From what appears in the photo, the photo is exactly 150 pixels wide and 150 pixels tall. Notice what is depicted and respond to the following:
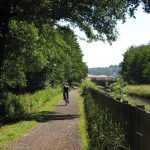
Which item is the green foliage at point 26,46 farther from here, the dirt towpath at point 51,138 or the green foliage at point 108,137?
the green foliage at point 108,137

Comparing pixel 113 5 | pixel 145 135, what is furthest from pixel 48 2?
pixel 145 135

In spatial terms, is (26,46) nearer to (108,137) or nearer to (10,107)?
(10,107)

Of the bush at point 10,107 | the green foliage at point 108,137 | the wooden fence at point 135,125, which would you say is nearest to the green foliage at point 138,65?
the bush at point 10,107

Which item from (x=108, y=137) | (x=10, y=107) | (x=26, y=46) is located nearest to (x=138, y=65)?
(x=26, y=46)

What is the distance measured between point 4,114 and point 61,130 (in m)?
5.59

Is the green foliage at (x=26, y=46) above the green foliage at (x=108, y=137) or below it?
above

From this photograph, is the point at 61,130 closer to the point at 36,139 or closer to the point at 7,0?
the point at 36,139

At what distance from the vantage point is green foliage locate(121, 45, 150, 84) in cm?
14688

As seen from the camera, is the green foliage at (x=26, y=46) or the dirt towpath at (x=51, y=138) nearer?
the dirt towpath at (x=51, y=138)

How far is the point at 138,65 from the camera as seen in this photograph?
153625mm

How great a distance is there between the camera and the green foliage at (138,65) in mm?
146875

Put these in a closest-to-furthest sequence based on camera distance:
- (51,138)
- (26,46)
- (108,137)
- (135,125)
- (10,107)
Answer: (135,125)
(108,137)
(51,138)
(10,107)
(26,46)

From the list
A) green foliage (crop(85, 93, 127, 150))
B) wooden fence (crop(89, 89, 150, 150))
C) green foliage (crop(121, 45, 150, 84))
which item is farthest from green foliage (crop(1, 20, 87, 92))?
green foliage (crop(121, 45, 150, 84))

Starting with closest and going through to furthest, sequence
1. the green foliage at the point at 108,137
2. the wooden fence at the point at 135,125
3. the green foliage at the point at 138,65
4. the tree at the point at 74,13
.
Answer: the wooden fence at the point at 135,125 → the green foliage at the point at 108,137 → the tree at the point at 74,13 → the green foliage at the point at 138,65
